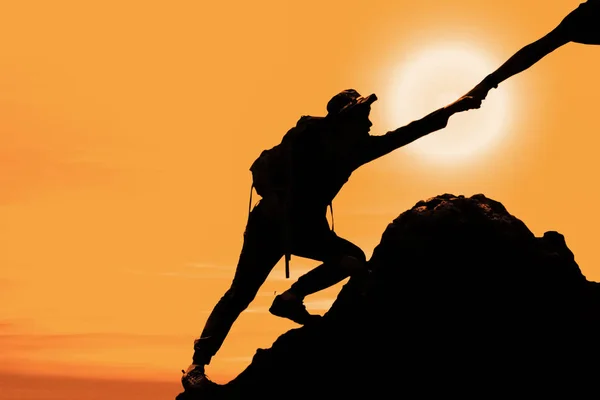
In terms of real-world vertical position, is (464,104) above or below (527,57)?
below

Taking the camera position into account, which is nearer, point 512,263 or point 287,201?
point 512,263

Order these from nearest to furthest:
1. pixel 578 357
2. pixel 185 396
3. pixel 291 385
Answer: pixel 578 357
pixel 291 385
pixel 185 396

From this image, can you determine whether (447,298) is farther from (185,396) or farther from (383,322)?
(185,396)

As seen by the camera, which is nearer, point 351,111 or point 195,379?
point 351,111

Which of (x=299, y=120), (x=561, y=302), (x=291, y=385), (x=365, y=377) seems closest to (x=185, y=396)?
(x=291, y=385)

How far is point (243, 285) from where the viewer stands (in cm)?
1303

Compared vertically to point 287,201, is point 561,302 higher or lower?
lower

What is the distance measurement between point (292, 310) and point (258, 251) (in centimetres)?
106

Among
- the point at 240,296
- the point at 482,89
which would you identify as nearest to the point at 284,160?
the point at 240,296

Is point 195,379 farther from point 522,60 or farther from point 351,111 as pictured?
point 522,60

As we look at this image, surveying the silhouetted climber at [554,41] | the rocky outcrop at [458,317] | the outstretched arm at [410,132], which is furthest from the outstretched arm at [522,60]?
the rocky outcrop at [458,317]

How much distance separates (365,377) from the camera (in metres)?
11.2

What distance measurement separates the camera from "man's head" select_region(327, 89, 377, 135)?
12.1 metres

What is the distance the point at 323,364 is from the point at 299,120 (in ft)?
9.34
